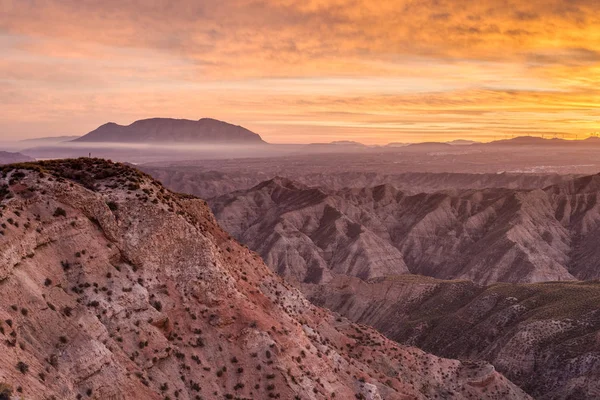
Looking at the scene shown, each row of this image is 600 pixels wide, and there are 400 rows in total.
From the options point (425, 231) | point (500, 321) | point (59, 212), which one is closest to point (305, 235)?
point (425, 231)

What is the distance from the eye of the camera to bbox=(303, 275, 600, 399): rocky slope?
55.6m

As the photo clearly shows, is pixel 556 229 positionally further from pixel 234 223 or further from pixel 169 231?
pixel 169 231

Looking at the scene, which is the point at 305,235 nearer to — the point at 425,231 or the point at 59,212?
the point at 425,231

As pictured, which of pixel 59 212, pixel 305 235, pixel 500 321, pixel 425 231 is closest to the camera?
pixel 59 212

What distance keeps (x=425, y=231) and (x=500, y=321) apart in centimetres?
8622

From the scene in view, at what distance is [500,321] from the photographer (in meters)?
70.1

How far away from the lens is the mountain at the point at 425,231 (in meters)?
128

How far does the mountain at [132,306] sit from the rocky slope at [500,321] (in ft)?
87.4

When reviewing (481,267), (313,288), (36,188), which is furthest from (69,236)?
(481,267)

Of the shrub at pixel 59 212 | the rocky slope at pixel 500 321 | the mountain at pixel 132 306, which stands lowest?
the rocky slope at pixel 500 321

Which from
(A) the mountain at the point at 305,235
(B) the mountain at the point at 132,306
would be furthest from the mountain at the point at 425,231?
(B) the mountain at the point at 132,306

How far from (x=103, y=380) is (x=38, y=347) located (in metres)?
2.92

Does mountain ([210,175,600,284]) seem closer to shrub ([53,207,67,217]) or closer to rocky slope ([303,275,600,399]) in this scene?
rocky slope ([303,275,600,399])

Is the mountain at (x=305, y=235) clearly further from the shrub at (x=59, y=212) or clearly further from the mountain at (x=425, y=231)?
the shrub at (x=59, y=212)
